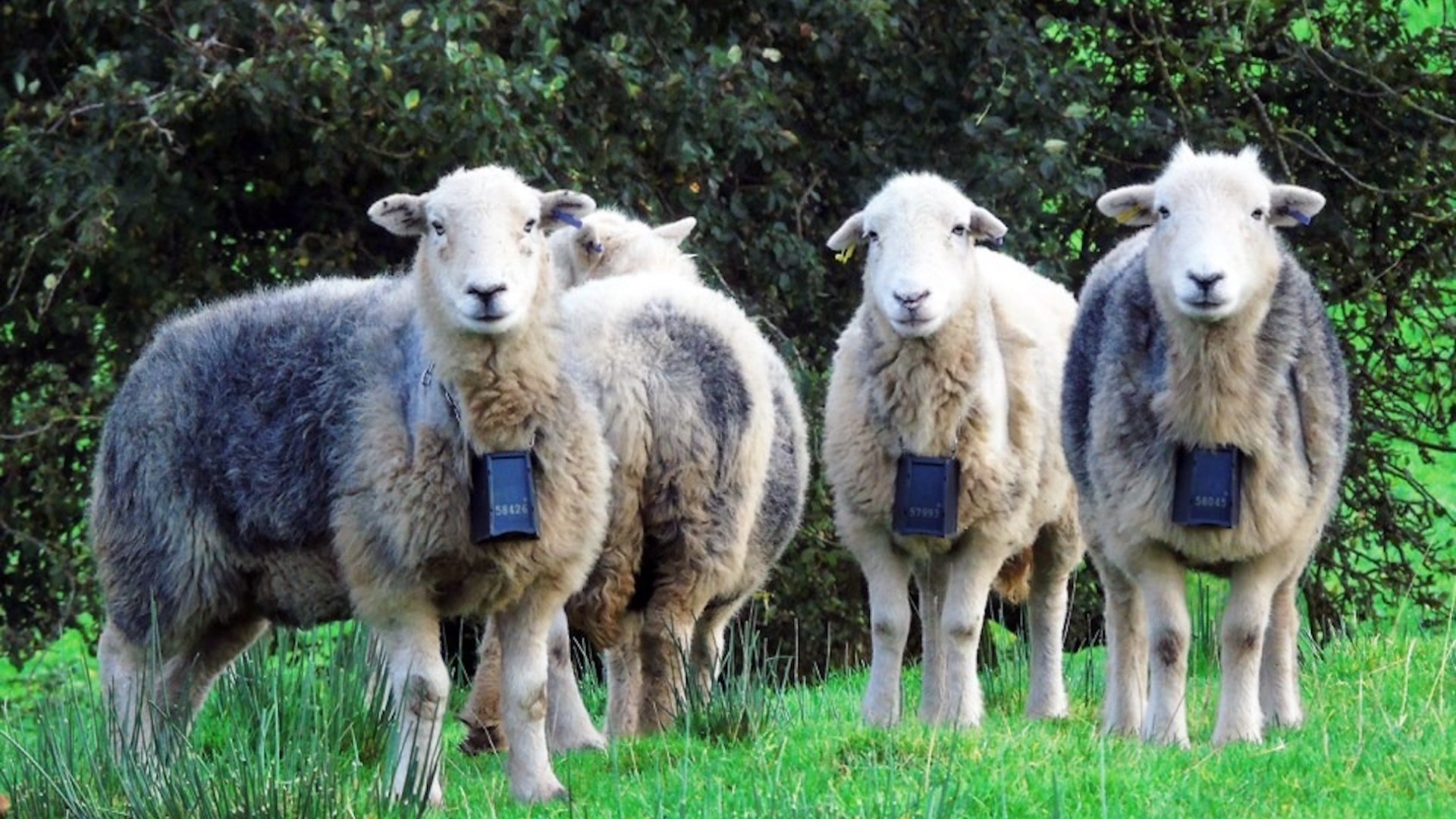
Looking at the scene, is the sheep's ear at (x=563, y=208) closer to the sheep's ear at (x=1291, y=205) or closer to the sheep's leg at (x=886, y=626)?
the sheep's leg at (x=886, y=626)

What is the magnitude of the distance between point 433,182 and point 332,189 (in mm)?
924

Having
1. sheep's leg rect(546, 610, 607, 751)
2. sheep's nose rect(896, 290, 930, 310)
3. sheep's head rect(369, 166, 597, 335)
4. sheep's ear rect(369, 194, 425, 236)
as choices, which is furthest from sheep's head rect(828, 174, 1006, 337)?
sheep's ear rect(369, 194, 425, 236)

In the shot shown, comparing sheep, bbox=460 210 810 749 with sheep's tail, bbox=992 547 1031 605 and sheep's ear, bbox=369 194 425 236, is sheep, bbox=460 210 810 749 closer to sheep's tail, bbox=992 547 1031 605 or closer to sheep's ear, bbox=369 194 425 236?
sheep's ear, bbox=369 194 425 236

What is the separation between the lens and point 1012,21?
975cm

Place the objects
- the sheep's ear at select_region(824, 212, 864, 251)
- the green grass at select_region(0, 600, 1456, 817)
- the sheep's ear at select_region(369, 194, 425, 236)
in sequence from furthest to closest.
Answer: the sheep's ear at select_region(824, 212, 864, 251), the sheep's ear at select_region(369, 194, 425, 236), the green grass at select_region(0, 600, 1456, 817)

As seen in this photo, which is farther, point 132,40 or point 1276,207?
point 132,40

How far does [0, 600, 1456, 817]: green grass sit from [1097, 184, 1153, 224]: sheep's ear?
5.10ft

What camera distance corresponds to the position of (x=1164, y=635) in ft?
21.9

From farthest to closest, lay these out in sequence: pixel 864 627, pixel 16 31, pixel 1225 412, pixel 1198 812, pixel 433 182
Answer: pixel 864 627 < pixel 16 31 < pixel 433 182 < pixel 1225 412 < pixel 1198 812

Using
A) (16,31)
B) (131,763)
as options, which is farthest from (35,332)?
(131,763)

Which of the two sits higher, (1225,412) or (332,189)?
(332,189)

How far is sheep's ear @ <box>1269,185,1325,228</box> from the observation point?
684cm

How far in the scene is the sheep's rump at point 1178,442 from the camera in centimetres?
663

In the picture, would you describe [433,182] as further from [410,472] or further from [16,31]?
[410,472]
